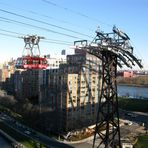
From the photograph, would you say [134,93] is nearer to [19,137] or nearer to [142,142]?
[142,142]

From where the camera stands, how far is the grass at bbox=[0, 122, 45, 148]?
20.8 m

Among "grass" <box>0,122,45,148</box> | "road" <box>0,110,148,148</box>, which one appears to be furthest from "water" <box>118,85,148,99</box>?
"grass" <box>0,122,45,148</box>

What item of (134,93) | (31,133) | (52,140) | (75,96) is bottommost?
(52,140)

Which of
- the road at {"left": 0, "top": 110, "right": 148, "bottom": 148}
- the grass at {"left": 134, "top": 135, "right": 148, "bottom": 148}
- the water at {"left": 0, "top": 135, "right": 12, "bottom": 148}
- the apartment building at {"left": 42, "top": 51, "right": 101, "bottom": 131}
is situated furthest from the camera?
the apartment building at {"left": 42, "top": 51, "right": 101, "bottom": 131}

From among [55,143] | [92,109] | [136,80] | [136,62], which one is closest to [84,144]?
[55,143]

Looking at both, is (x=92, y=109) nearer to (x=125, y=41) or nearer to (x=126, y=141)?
(x=126, y=141)

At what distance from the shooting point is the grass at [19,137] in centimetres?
2085

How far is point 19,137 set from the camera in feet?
75.9

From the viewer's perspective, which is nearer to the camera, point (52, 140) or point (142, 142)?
point (142, 142)

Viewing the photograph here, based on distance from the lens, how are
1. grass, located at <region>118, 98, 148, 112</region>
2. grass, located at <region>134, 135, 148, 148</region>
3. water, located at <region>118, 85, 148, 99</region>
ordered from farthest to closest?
1. water, located at <region>118, 85, 148, 99</region>
2. grass, located at <region>118, 98, 148, 112</region>
3. grass, located at <region>134, 135, 148, 148</region>

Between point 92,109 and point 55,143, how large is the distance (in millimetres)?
5942

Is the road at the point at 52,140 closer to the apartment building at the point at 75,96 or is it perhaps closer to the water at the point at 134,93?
the apartment building at the point at 75,96

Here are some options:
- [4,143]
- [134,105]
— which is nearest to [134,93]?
[134,105]

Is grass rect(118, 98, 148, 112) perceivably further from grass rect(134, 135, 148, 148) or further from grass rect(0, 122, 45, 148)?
grass rect(0, 122, 45, 148)
